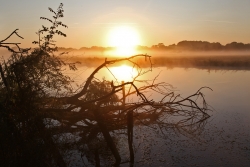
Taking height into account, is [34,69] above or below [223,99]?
above

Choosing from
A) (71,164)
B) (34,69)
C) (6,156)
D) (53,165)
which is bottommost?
(71,164)

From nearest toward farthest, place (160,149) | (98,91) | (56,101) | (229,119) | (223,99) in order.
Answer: (56,101) < (160,149) < (98,91) < (229,119) < (223,99)

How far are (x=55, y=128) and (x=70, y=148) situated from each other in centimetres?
198

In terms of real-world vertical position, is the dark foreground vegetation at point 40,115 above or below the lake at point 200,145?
above

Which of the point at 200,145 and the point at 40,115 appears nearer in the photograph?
the point at 40,115

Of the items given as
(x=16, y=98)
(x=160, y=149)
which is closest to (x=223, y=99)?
(x=160, y=149)

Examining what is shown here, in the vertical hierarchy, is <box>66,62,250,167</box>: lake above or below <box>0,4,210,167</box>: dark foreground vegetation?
below

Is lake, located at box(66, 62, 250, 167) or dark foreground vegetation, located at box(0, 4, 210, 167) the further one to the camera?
lake, located at box(66, 62, 250, 167)

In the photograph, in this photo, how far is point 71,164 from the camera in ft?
28.5

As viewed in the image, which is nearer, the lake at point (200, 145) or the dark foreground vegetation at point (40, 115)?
the dark foreground vegetation at point (40, 115)

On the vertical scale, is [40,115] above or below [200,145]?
above

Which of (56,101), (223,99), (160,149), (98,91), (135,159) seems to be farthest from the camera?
(223,99)

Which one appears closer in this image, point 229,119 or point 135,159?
point 135,159

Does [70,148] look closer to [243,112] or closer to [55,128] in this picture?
[55,128]
